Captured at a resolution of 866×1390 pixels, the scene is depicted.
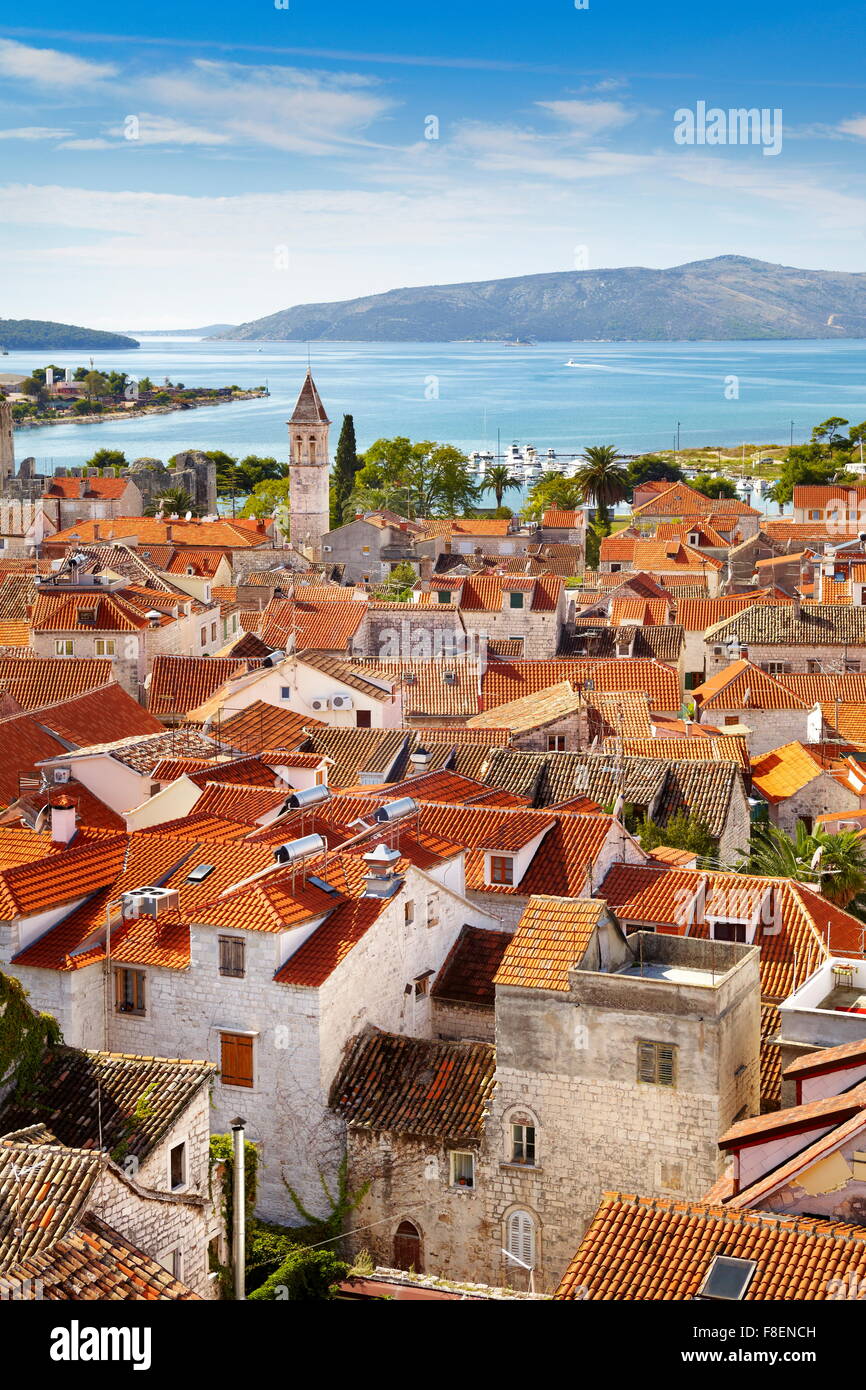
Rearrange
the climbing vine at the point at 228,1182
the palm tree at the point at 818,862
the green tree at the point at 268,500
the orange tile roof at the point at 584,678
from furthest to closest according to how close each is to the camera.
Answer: the green tree at the point at 268,500, the orange tile roof at the point at 584,678, the palm tree at the point at 818,862, the climbing vine at the point at 228,1182

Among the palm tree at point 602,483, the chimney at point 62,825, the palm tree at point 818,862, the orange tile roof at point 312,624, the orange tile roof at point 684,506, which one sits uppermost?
the palm tree at point 602,483

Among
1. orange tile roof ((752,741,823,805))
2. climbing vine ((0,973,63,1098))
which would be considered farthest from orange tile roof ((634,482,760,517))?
climbing vine ((0,973,63,1098))

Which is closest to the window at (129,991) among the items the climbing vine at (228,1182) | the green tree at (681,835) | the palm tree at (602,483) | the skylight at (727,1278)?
the climbing vine at (228,1182)

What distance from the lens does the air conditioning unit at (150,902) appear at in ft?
55.0

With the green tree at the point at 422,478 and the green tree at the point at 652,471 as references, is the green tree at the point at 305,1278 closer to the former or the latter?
the green tree at the point at 422,478

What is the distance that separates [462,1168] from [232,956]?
303cm

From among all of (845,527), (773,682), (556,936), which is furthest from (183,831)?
(845,527)

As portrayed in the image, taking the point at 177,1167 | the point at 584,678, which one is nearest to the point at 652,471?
the point at 584,678

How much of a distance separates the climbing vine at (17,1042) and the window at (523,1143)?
4.40 meters

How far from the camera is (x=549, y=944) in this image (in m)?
15.1

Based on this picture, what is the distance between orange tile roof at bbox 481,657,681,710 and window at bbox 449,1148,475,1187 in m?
21.3

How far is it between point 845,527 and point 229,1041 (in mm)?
63965

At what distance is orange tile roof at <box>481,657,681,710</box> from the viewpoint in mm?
36906

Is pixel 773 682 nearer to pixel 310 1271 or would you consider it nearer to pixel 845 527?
pixel 310 1271
